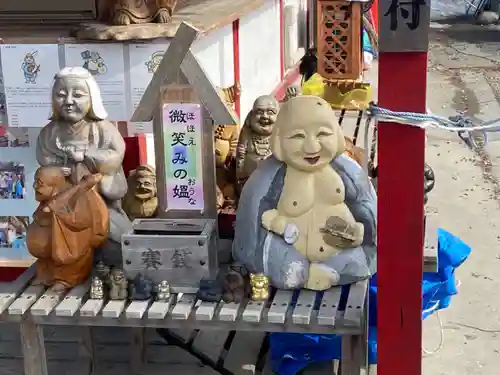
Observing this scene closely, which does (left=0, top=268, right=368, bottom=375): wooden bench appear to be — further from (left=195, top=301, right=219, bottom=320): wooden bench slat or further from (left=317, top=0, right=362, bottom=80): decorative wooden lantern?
(left=317, top=0, right=362, bottom=80): decorative wooden lantern

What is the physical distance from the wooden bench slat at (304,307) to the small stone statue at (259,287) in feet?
0.46

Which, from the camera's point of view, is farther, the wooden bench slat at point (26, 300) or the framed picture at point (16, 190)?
the framed picture at point (16, 190)

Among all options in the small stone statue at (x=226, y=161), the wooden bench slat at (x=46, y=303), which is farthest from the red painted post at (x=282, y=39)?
the wooden bench slat at (x=46, y=303)

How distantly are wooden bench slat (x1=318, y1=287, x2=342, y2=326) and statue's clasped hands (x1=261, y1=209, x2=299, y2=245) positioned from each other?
0.86ft

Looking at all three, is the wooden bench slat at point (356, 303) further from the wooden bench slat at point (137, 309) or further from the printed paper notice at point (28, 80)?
the printed paper notice at point (28, 80)

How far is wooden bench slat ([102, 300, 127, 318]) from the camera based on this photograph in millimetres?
3453

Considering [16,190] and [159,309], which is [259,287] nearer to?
[159,309]

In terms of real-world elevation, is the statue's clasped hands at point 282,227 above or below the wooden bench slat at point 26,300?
above

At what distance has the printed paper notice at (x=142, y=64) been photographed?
5.16 m

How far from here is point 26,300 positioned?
3604mm

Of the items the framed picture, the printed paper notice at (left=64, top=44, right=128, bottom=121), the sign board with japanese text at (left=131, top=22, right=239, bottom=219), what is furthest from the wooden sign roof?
the framed picture

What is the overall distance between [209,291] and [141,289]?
0.28 m

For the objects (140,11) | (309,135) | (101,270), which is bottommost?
(101,270)

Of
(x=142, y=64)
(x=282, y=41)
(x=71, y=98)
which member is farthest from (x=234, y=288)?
(x=282, y=41)
